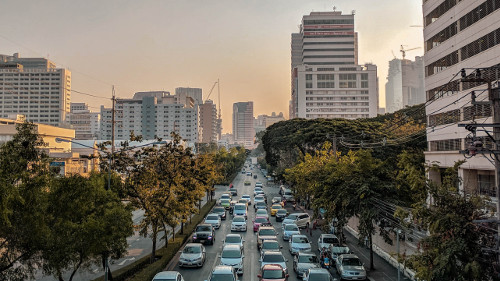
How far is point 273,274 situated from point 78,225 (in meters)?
9.08

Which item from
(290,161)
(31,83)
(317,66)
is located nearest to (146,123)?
(31,83)

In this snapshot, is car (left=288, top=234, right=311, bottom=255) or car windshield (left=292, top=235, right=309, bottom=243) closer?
car (left=288, top=234, right=311, bottom=255)

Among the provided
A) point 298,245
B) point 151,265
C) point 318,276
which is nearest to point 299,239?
point 298,245

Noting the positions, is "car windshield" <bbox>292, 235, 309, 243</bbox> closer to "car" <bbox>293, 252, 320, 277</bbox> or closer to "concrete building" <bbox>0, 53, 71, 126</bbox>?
"car" <bbox>293, 252, 320, 277</bbox>

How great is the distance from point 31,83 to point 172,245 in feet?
572

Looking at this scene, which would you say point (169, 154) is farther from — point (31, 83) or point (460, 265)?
point (31, 83)

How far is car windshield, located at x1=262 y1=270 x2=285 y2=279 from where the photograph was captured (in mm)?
18219

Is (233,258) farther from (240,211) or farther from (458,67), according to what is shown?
(458,67)

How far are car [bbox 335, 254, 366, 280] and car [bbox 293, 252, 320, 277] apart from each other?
1280 mm

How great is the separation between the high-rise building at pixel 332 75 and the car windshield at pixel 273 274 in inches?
4798

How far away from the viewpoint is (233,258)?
2155 centimetres

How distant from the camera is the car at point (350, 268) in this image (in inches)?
796

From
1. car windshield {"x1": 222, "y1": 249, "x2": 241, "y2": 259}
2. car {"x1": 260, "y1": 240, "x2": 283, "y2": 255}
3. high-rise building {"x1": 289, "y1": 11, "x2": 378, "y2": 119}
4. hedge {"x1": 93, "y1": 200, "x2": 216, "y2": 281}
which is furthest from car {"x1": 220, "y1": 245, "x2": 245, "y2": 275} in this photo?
high-rise building {"x1": 289, "y1": 11, "x2": 378, "y2": 119}

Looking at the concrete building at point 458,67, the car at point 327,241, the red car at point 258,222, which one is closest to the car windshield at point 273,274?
the car at point 327,241
